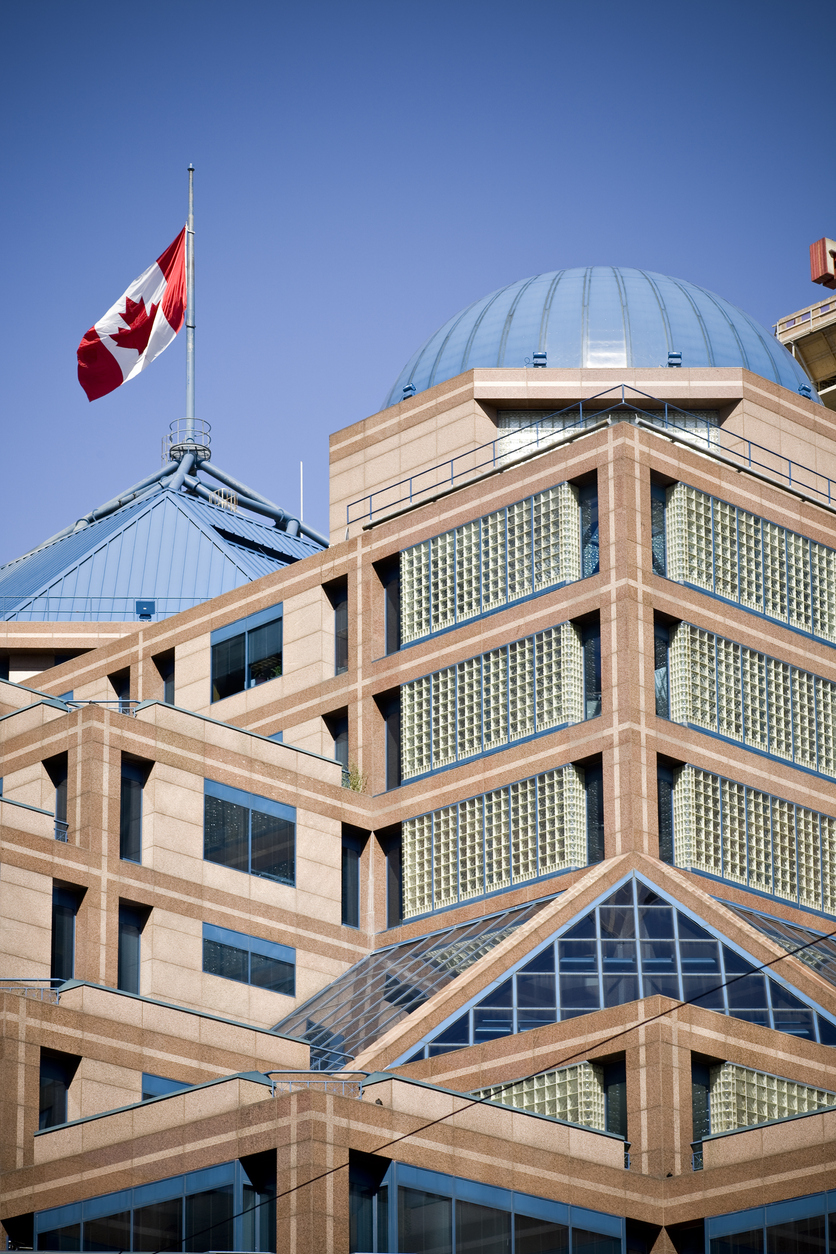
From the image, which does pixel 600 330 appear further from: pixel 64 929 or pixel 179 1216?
pixel 179 1216

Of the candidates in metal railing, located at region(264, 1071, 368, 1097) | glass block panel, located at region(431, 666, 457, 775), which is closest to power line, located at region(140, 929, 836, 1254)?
metal railing, located at region(264, 1071, 368, 1097)

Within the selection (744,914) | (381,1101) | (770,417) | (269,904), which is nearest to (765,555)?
(770,417)

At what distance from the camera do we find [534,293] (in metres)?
79.6

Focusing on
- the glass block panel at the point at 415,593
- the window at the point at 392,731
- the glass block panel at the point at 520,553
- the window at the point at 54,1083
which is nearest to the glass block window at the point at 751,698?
the glass block panel at the point at 520,553

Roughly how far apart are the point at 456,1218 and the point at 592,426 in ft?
98.8

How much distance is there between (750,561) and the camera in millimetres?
68750

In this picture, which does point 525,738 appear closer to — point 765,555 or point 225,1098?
point 765,555

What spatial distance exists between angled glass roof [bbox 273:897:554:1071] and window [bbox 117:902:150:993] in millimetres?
4759

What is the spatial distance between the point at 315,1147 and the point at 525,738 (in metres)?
20.1

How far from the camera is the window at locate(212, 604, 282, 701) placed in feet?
243

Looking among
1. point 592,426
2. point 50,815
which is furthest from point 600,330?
point 50,815

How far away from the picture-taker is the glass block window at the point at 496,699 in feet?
214

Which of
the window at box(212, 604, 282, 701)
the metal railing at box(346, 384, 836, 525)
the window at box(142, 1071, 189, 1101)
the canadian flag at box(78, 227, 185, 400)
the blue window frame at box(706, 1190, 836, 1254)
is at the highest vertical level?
the canadian flag at box(78, 227, 185, 400)

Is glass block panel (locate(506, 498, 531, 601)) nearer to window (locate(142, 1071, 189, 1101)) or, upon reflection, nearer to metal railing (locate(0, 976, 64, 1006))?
window (locate(142, 1071, 189, 1101))
